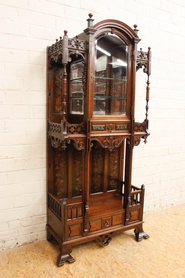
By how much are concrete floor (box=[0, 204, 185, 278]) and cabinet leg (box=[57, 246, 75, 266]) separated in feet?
0.13

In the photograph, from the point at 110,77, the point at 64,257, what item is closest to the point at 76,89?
the point at 110,77

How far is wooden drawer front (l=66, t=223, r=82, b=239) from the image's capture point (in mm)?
2119

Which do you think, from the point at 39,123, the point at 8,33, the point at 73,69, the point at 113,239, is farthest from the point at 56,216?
the point at 8,33

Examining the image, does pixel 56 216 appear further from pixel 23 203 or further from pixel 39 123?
pixel 39 123

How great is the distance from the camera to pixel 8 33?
2.07 meters

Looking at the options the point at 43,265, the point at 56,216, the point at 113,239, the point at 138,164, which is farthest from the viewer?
the point at 138,164

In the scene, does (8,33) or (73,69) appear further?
(73,69)

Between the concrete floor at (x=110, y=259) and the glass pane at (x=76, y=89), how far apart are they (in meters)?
1.26

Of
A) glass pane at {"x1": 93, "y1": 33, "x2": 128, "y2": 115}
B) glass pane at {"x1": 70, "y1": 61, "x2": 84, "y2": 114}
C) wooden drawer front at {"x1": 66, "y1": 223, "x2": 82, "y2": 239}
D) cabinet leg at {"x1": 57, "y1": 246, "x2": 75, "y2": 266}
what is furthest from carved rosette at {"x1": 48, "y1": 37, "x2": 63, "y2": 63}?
cabinet leg at {"x1": 57, "y1": 246, "x2": 75, "y2": 266}

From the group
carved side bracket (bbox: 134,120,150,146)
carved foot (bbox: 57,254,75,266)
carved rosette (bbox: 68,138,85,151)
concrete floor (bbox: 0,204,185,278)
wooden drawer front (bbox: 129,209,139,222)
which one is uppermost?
carved side bracket (bbox: 134,120,150,146)

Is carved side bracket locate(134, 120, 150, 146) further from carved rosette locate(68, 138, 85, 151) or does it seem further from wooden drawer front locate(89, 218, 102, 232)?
wooden drawer front locate(89, 218, 102, 232)

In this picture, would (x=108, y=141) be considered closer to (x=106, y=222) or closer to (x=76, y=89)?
(x=76, y=89)

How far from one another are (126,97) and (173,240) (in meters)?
1.47

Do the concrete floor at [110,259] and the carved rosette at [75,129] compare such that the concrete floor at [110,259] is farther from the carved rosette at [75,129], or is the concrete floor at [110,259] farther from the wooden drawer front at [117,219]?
the carved rosette at [75,129]
